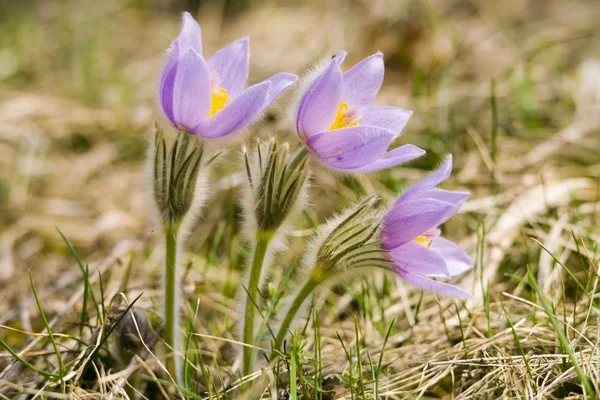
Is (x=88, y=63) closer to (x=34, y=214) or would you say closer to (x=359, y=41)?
Result: (x=34, y=214)

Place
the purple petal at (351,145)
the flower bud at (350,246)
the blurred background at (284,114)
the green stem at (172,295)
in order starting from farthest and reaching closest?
the blurred background at (284,114) < the green stem at (172,295) < the flower bud at (350,246) < the purple petal at (351,145)

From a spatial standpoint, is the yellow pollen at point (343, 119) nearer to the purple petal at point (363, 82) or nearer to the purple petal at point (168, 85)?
the purple petal at point (363, 82)

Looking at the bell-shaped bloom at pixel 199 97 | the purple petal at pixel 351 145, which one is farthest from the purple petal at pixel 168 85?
the purple petal at pixel 351 145

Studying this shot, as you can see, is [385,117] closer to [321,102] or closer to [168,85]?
[321,102]

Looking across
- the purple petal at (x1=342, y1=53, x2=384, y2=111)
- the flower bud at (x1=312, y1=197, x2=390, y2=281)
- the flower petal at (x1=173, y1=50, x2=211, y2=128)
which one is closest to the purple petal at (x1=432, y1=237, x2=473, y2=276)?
the flower bud at (x1=312, y1=197, x2=390, y2=281)

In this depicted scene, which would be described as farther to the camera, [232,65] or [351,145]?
[232,65]

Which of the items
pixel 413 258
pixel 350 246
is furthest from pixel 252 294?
pixel 413 258

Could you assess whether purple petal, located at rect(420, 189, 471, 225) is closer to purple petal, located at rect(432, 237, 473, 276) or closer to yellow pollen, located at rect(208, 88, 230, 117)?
purple petal, located at rect(432, 237, 473, 276)
